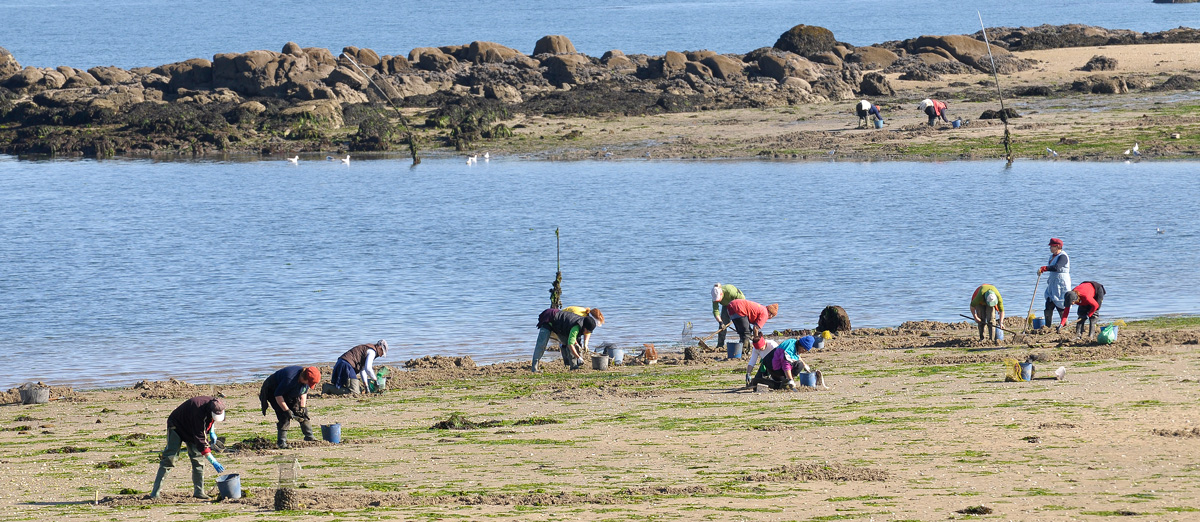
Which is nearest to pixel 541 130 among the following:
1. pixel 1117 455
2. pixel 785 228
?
pixel 785 228

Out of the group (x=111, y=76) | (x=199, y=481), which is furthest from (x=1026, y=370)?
(x=111, y=76)

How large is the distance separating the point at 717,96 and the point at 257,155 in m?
20.2

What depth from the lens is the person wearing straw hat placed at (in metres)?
21.1

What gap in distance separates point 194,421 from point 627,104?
152 ft

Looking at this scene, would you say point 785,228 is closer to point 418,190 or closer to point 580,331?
point 418,190

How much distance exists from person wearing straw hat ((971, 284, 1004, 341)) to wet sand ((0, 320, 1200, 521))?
1.45 ft

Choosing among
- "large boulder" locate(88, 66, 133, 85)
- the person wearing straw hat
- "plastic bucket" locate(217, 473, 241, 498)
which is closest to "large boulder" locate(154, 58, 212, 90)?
"large boulder" locate(88, 66, 133, 85)

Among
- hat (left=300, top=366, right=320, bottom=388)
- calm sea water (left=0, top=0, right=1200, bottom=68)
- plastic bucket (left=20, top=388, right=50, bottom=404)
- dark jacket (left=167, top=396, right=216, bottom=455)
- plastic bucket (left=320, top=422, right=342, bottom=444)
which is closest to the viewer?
dark jacket (left=167, top=396, right=216, bottom=455)

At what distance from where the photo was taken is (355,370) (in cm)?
1942

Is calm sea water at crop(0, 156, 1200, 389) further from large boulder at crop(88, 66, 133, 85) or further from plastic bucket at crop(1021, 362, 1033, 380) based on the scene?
large boulder at crop(88, 66, 133, 85)

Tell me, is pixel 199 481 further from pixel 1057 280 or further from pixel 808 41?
pixel 808 41

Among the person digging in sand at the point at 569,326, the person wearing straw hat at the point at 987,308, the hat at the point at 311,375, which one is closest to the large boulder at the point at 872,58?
the person wearing straw hat at the point at 987,308

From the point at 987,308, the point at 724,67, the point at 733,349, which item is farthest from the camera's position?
the point at 724,67

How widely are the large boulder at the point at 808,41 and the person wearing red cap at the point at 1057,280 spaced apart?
52.5 metres
